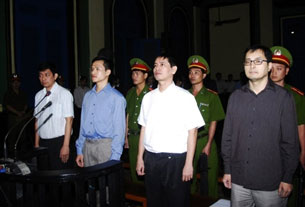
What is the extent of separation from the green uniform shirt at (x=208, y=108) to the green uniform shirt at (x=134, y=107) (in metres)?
0.68

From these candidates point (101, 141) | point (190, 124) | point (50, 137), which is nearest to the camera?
point (190, 124)

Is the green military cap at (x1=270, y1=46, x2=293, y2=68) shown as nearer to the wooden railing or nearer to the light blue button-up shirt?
the light blue button-up shirt

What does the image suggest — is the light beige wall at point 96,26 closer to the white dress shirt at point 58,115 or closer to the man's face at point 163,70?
the white dress shirt at point 58,115

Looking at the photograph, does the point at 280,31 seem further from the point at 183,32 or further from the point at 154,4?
the point at 154,4

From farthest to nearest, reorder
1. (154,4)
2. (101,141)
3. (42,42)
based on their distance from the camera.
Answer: (154,4) < (42,42) < (101,141)

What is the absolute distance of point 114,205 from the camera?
2.08 m

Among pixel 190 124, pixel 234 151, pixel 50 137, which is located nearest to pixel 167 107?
pixel 190 124

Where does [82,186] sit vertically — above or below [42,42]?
below

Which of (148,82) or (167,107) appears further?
(148,82)

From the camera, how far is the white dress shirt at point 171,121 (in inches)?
89.0

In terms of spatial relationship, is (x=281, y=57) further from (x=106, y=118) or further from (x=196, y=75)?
(x=106, y=118)

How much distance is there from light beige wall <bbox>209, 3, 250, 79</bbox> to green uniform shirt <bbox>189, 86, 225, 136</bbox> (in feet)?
30.8

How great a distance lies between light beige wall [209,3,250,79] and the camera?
12252 millimetres

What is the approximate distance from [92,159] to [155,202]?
572 mm
